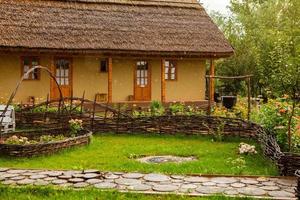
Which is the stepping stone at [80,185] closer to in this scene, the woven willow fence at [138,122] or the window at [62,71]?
the woven willow fence at [138,122]

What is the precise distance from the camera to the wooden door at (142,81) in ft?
70.0

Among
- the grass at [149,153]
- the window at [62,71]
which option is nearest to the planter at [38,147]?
the grass at [149,153]

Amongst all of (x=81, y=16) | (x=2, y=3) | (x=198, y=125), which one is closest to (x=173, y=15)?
(x=81, y=16)

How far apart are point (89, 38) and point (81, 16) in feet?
5.56

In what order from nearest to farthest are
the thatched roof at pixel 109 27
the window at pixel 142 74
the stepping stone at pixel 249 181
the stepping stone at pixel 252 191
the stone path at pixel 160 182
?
the stepping stone at pixel 252 191
the stone path at pixel 160 182
the stepping stone at pixel 249 181
the thatched roof at pixel 109 27
the window at pixel 142 74

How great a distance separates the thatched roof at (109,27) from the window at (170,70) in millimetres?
1514

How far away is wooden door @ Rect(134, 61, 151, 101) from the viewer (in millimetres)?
21344

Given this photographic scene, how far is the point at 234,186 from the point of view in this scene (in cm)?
773

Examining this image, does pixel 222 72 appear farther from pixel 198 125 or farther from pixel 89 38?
pixel 198 125

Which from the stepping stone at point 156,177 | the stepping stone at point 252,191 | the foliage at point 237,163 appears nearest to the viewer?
the stepping stone at point 252,191

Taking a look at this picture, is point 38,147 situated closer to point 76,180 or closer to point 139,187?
point 76,180

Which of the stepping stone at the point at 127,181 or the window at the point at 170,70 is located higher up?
the window at the point at 170,70

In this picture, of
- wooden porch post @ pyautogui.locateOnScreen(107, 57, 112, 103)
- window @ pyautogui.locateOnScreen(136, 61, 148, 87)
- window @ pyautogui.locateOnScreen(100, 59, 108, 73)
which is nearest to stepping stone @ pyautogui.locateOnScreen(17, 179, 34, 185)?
Result: wooden porch post @ pyautogui.locateOnScreen(107, 57, 112, 103)

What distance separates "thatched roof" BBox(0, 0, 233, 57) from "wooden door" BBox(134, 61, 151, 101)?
1.75 metres
